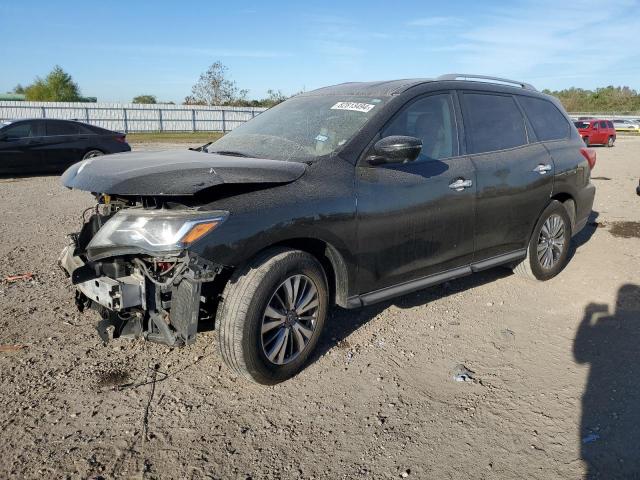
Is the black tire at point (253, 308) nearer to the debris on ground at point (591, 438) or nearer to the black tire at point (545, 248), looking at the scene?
the debris on ground at point (591, 438)

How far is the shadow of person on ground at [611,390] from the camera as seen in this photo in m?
2.73

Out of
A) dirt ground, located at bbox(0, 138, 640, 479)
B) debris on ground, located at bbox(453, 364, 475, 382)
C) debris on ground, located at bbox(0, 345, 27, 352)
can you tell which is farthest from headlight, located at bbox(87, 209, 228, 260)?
debris on ground, located at bbox(453, 364, 475, 382)

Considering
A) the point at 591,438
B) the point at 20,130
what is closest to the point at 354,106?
the point at 591,438

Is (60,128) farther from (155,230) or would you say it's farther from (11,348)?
(155,230)

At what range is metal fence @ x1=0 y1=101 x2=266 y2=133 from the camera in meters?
32.0

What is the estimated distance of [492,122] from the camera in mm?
4805

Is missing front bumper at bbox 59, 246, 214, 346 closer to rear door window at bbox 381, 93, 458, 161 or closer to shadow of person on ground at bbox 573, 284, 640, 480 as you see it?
rear door window at bbox 381, 93, 458, 161

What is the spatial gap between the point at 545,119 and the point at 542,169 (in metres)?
0.74

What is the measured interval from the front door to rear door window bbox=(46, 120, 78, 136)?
465 inches

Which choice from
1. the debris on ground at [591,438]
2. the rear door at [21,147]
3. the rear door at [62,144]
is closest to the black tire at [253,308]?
the debris on ground at [591,438]

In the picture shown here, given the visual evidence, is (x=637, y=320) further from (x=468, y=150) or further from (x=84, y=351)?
(x=84, y=351)

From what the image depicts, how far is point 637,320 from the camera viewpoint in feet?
14.9

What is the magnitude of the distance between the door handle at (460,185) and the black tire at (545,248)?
1331mm

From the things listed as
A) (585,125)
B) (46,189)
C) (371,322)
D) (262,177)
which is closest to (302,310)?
(262,177)
